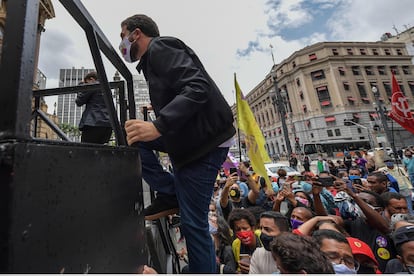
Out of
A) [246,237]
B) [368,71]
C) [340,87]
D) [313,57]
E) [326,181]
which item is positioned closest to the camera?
[246,237]

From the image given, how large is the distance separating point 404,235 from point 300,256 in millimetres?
1412

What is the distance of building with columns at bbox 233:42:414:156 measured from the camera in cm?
4125

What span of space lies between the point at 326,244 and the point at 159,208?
164 centimetres

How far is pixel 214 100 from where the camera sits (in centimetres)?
139

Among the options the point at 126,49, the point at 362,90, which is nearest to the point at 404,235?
the point at 126,49

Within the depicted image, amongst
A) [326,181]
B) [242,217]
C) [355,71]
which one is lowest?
[242,217]

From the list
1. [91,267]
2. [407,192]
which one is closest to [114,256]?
[91,267]

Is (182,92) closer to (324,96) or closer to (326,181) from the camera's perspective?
(326,181)

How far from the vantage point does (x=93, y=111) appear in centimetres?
298

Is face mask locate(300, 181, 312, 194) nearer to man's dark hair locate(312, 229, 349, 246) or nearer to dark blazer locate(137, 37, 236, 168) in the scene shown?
man's dark hair locate(312, 229, 349, 246)

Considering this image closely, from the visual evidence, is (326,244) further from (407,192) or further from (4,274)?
(407,192)

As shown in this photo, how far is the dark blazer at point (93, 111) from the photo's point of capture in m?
2.94

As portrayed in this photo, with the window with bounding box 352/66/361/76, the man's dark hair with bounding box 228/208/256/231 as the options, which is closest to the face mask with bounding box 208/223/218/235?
the man's dark hair with bounding box 228/208/256/231

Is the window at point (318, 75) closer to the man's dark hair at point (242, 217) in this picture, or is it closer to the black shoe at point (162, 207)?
the man's dark hair at point (242, 217)
